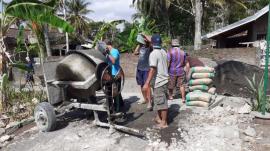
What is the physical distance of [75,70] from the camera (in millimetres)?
6965

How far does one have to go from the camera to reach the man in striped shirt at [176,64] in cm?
837

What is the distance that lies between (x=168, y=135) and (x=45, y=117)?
8.48 feet

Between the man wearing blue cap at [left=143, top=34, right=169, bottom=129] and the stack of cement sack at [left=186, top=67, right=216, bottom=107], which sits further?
the stack of cement sack at [left=186, top=67, right=216, bottom=107]

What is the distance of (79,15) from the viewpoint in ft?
145

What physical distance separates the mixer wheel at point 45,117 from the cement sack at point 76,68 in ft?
2.43

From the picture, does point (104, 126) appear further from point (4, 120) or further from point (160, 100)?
point (4, 120)

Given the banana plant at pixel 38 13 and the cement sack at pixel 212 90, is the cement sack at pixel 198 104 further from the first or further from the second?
the banana plant at pixel 38 13

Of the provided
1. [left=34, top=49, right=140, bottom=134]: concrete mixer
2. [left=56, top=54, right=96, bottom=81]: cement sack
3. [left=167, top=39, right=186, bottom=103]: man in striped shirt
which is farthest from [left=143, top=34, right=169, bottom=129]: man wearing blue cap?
[left=167, top=39, right=186, bottom=103]: man in striped shirt

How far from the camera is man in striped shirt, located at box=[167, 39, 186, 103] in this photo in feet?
27.5

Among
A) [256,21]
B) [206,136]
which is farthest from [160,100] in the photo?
[256,21]

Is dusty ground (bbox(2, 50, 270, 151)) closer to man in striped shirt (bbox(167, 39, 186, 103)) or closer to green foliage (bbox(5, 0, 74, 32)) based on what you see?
man in striped shirt (bbox(167, 39, 186, 103))

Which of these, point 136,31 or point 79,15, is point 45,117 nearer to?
point 136,31

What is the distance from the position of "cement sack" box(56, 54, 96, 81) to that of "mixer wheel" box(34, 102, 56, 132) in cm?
74

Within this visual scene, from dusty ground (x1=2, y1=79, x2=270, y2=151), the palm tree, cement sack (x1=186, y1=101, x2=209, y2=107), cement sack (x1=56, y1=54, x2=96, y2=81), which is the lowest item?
dusty ground (x1=2, y1=79, x2=270, y2=151)
